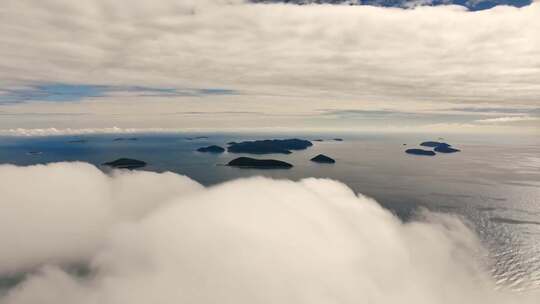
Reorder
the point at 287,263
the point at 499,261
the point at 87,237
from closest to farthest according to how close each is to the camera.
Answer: the point at 499,261 → the point at 287,263 → the point at 87,237

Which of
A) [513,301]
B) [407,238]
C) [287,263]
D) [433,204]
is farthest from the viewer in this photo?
[433,204]

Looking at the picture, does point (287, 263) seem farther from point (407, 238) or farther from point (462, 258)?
point (462, 258)

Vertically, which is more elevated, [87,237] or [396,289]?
[396,289]

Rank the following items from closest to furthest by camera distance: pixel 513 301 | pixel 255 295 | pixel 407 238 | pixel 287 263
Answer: pixel 513 301, pixel 255 295, pixel 287 263, pixel 407 238

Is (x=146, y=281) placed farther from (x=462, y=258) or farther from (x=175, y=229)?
(x=462, y=258)

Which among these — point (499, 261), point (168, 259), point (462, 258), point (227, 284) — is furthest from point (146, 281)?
point (499, 261)

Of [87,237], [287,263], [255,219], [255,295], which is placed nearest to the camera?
[255,295]

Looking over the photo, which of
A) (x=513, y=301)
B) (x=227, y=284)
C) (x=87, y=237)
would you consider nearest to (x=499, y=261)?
(x=513, y=301)

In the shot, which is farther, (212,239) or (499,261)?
(212,239)

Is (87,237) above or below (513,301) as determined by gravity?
below
